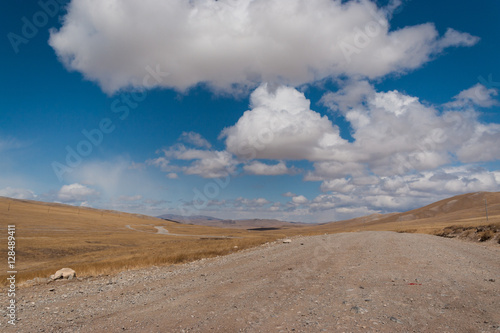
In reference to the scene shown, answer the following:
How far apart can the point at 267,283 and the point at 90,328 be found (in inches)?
257

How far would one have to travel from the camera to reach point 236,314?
807cm

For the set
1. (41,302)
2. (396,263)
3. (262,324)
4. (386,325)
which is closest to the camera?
(386,325)

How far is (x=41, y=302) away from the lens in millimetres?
11391

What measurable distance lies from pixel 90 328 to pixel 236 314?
3.96 metres

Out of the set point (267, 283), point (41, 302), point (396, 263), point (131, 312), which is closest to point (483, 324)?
point (267, 283)

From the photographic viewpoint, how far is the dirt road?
7.11 metres

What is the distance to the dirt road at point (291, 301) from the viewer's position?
7105 millimetres

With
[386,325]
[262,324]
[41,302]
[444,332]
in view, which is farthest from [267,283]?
[41,302]

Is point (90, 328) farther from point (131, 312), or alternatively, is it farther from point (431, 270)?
point (431, 270)

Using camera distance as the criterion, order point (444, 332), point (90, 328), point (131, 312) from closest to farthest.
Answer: point (444, 332) → point (90, 328) → point (131, 312)

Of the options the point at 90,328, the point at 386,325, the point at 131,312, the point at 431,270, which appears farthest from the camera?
the point at 431,270

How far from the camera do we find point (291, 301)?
9039 millimetres

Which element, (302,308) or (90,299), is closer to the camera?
(302,308)

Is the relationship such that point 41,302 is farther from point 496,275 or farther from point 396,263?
point 496,275
